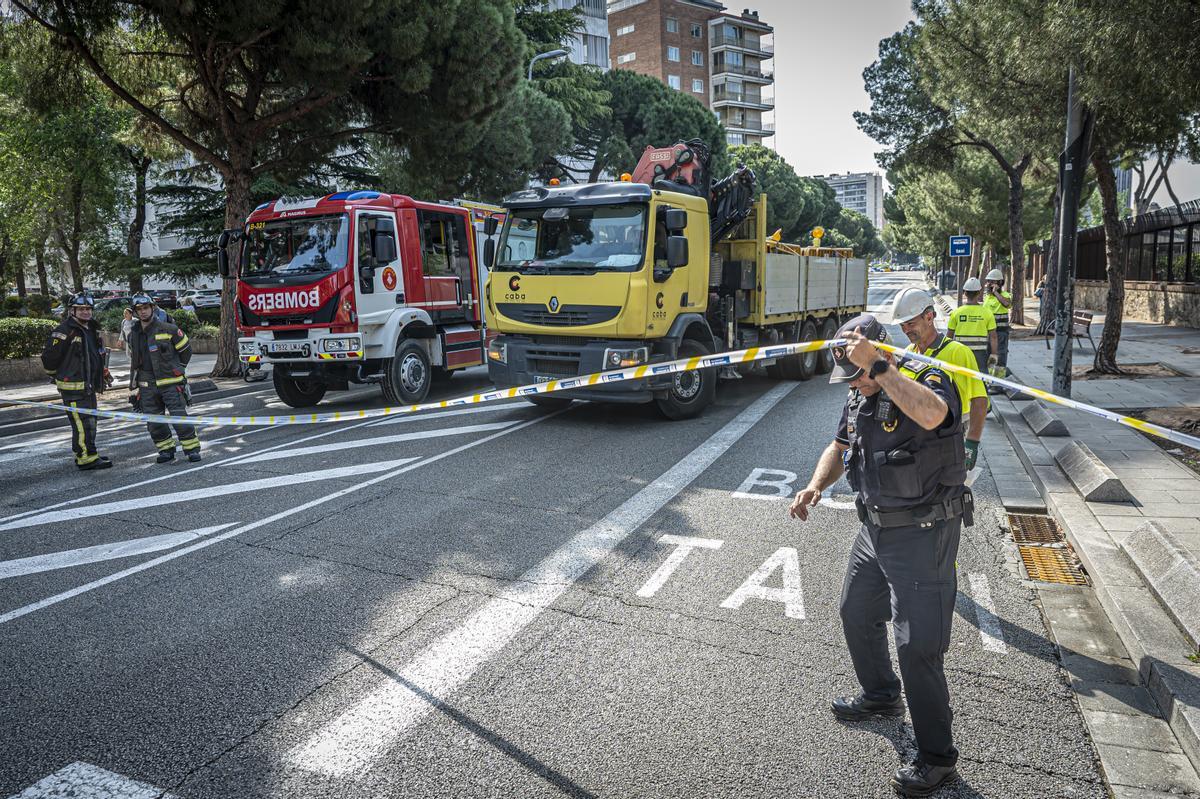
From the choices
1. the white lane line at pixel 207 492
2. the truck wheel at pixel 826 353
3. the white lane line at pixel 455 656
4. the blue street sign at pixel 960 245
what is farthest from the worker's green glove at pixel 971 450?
the blue street sign at pixel 960 245

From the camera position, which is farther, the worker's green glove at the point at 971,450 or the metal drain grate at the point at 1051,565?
the worker's green glove at the point at 971,450

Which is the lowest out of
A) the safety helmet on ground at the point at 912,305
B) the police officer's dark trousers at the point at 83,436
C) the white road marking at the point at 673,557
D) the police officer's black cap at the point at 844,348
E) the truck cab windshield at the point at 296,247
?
the white road marking at the point at 673,557

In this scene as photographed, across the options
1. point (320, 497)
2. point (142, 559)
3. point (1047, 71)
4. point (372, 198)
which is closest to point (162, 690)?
point (142, 559)

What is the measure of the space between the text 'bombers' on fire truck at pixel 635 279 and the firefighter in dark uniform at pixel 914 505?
20.0 feet

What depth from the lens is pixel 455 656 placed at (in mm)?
4082

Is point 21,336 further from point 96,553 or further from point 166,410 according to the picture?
point 96,553

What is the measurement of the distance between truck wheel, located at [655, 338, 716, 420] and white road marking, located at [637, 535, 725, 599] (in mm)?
4074

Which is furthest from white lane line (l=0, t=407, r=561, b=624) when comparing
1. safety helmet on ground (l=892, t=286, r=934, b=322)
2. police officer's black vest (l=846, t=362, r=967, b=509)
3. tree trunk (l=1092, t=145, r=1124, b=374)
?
tree trunk (l=1092, t=145, r=1124, b=374)

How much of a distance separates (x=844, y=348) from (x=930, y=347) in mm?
1385

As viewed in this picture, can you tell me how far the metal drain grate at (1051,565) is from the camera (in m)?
5.13

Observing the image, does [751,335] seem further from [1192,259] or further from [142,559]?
[1192,259]

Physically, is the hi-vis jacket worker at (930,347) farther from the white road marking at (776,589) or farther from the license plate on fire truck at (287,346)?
the license plate on fire truck at (287,346)

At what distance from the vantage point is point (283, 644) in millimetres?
4242

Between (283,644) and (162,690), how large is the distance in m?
0.59
